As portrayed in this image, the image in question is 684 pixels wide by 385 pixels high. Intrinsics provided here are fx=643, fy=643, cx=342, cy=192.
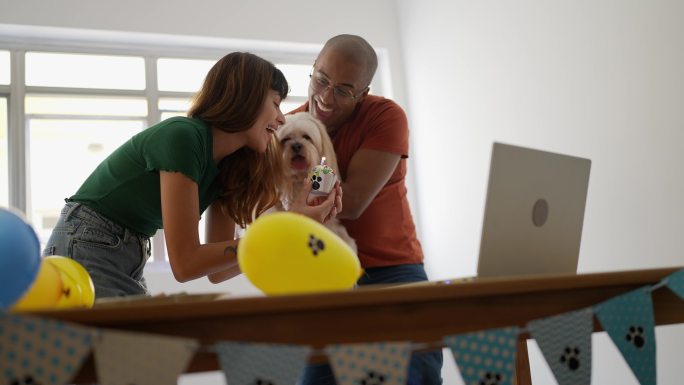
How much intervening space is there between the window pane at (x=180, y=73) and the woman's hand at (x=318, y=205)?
3.31m

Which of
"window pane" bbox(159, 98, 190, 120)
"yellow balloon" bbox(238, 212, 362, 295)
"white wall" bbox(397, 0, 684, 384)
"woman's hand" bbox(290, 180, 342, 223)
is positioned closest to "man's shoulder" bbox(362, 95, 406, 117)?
"woman's hand" bbox(290, 180, 342, 223)

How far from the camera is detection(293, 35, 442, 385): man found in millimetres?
2012

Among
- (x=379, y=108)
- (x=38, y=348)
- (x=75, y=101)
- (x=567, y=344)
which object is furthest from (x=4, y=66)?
(x=567, y=344)

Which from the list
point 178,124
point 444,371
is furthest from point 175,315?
point 444,371

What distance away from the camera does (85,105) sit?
15.1 ft

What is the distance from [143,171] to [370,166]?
77cm

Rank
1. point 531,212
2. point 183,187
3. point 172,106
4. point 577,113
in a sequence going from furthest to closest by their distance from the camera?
point 172,106 → point 577,113 → point 183,187 → point 531,212

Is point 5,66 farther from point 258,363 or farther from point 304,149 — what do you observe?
point 258,363

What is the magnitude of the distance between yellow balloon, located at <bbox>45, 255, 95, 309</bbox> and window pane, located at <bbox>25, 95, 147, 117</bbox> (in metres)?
3.86

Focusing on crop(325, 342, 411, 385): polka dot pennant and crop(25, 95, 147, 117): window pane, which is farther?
crop(25, 95, 147, 117): window pane

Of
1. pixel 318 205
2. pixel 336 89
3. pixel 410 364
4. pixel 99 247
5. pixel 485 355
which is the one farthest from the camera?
pixel 336 89

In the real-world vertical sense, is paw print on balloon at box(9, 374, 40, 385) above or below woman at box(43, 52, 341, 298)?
below

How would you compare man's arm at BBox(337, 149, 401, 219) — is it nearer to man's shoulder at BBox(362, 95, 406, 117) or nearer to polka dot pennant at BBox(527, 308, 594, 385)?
man's shoulder at BBox(362, 95, 406, 117)

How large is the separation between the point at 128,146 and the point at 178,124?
166 millimetres
